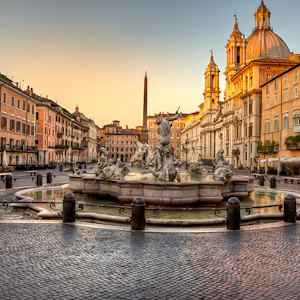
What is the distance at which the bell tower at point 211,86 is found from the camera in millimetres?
92438

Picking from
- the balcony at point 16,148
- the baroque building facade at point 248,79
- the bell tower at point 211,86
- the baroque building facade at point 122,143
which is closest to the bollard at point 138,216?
the balcony at point 16,148

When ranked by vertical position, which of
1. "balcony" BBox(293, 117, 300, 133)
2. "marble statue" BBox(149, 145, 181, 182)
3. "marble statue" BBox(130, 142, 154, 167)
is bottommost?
"marble statue" BBox(149, 145, 181, 182)

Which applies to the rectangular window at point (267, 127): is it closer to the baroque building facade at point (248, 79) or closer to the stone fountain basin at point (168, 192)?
the baroque building facade at point (248, 79)

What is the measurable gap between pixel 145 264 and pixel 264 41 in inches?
2359

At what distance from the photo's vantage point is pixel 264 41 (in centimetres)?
5744

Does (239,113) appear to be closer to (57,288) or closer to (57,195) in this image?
(57,195)

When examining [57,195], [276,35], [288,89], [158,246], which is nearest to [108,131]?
[276,35]

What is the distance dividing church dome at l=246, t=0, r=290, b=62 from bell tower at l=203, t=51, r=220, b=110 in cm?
3145

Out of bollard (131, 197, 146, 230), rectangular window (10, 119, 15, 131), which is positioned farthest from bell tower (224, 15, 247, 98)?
bollard (131, 197, 146, 230)

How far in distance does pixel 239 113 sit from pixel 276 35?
1639cm

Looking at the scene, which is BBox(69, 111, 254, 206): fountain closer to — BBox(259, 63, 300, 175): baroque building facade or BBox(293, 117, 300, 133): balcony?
BBox(259, 63, 300, 175): baroque building facade

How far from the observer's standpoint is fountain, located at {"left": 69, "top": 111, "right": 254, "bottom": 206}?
1089 cm

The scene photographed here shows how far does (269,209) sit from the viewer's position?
1152 centimetres

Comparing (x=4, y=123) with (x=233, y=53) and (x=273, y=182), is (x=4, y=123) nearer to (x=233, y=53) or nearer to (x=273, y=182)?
(x=273, y=182)
